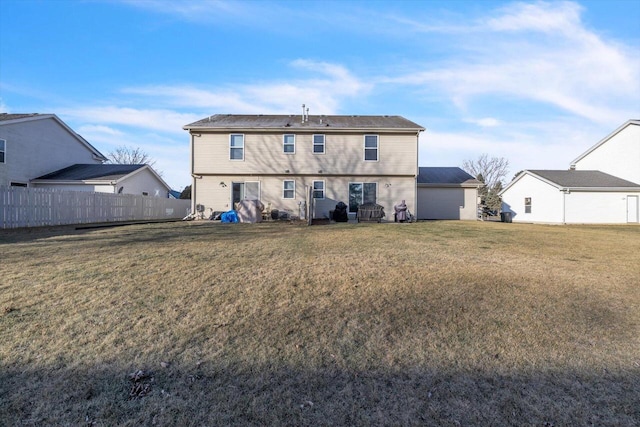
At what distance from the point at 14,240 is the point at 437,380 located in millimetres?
10737

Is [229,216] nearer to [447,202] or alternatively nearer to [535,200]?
[447,202]

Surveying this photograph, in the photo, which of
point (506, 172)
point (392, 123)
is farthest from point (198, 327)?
point (506, 172)

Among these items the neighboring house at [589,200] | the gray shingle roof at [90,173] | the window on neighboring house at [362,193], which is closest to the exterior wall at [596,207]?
the neighboring house at [589,200]

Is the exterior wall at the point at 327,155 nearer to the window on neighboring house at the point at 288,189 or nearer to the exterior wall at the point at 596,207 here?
the window on neighboring house at the point at 288,189

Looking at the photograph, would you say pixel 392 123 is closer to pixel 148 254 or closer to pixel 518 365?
pixel 148 254

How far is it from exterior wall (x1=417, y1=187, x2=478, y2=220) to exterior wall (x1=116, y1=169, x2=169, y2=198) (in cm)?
1900

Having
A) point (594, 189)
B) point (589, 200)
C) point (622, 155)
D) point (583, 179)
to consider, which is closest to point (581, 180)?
point (583, 179)

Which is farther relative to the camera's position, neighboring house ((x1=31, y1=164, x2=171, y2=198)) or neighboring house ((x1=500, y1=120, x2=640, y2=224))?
neighboring house ((x1=500, y1=120, x2=640, y2=224))

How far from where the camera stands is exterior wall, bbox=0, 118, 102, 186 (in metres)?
18.8

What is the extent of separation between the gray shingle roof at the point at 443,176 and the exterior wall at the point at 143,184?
62.3 feet

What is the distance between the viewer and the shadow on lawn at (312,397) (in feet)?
8.35

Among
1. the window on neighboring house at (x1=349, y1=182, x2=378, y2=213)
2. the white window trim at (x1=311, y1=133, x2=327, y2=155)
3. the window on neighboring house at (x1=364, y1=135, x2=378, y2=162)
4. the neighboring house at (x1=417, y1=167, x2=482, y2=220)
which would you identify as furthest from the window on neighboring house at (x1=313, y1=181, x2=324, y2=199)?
the neighboring house at (x1=417, y1=167, x2=482, y2=220)

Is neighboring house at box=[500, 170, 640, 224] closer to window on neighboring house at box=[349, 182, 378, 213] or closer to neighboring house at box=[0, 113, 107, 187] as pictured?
window on neighboring house at box=[349, 182, 378, 213]

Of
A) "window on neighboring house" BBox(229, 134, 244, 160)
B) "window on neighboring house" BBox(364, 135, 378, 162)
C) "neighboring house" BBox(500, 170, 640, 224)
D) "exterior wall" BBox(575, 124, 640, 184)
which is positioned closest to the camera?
"window on neighboring house" BBox(229, 134, 244, 160)
